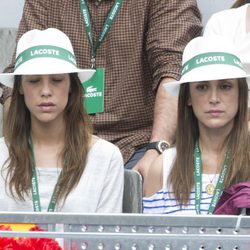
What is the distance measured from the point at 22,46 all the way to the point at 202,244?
166 cm

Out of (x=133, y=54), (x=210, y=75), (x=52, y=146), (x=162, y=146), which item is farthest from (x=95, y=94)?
(x=210, y=75)

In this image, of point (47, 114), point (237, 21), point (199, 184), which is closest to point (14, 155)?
point (47, 114)

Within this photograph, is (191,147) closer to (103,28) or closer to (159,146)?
(159,146)

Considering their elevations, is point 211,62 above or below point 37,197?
above

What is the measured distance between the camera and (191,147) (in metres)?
2.86

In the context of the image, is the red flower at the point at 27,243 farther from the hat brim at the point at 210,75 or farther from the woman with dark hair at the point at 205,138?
the hat brim at the point at 210,75

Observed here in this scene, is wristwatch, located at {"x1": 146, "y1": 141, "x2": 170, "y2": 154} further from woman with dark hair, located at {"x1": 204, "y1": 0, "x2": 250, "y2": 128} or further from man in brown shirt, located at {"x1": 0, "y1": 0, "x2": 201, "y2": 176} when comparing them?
woman with dark hair, located at {"x1": 204, "y1": 0, "x2": 250, "y2": 128}

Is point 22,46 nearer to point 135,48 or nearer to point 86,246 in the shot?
point 135,48

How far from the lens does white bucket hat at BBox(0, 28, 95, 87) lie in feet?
9.44

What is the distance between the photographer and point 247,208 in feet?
7.13

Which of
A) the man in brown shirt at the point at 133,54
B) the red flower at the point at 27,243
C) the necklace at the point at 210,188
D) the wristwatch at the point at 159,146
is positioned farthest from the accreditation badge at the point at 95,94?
the red flower at the point at 27,243

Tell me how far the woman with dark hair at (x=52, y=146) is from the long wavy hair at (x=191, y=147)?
261mm

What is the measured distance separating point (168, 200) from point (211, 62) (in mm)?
539

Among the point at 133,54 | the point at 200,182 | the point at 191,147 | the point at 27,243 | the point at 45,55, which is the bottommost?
the point at 27,243
